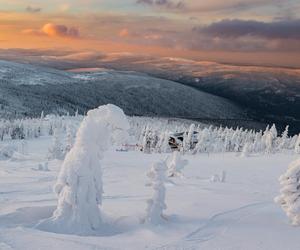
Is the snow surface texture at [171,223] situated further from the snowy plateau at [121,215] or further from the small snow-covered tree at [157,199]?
the small snow-covered tree at [157,199]

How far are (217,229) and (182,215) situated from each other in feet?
9.54

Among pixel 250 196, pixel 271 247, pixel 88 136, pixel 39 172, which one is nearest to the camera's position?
pixel 271 247

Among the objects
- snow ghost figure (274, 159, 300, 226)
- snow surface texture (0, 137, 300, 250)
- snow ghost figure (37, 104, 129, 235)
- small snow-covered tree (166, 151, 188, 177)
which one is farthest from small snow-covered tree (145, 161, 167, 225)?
small snow-covered tree (166, 151, 188, 177)

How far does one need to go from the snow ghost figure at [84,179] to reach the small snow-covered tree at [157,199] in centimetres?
228

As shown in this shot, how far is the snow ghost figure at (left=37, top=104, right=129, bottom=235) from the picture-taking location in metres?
23.3

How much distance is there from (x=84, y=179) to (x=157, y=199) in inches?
146

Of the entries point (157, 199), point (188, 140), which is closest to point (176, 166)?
point (157, 199)

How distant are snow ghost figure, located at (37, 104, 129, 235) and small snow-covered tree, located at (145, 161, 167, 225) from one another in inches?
89.8

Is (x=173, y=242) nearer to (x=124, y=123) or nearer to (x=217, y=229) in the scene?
(x=217, y=229)

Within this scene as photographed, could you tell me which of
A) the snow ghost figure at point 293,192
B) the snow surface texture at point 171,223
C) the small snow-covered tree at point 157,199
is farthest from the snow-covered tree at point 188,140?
the snow ghost figure at point 293,192

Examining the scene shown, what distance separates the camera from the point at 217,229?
869 inches

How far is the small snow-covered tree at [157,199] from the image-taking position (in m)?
22.7

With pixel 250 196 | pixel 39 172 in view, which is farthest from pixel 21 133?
pixel 250 196

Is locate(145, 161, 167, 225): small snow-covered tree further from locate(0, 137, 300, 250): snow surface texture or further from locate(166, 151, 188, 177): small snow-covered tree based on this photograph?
locate(166, 151, 188, 177): small snow-covered tree
